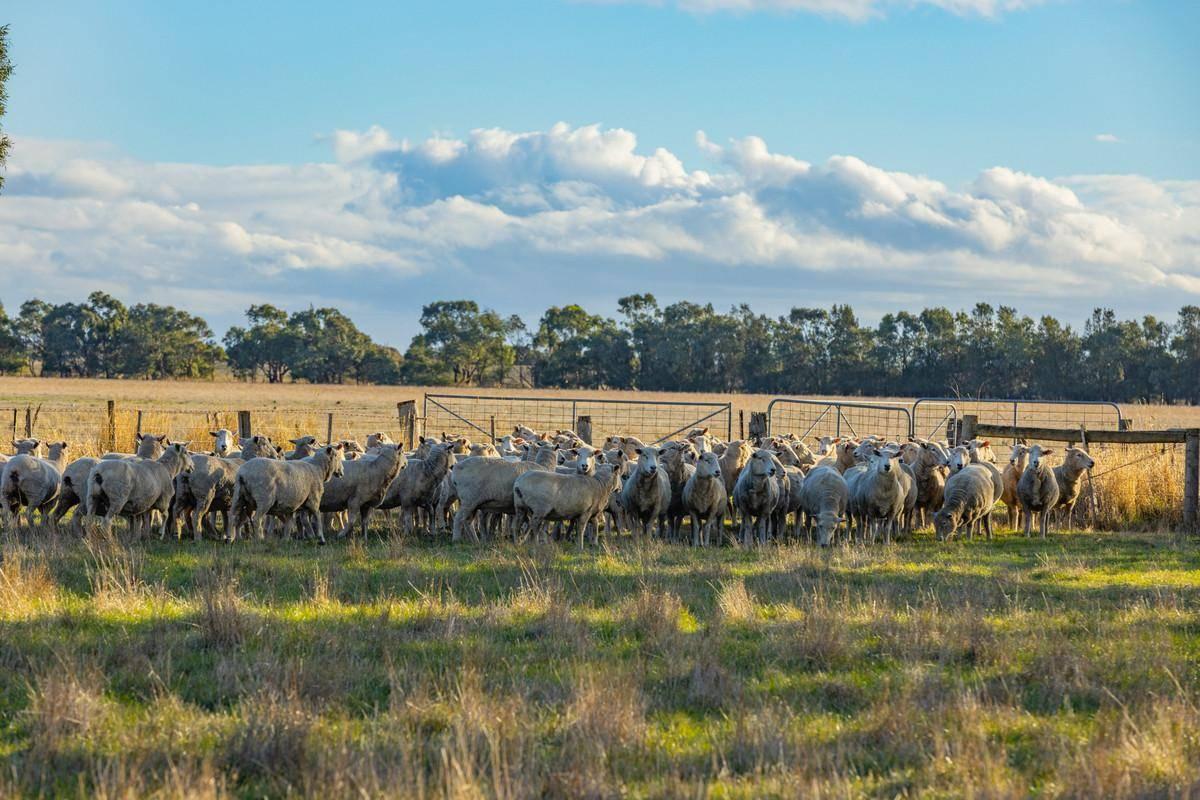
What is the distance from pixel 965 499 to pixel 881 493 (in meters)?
1.34

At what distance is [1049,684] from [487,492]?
30.9ft

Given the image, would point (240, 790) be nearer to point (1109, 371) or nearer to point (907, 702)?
point (907, 702)

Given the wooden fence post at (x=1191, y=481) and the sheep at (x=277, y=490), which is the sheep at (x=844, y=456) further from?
the sheep at (x=277, y=490)

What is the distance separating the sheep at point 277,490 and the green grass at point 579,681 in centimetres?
227

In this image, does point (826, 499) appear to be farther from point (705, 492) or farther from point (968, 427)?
point (968, 427)

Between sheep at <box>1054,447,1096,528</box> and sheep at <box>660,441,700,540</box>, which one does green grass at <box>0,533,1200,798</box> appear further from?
sheep at <box>1054,447,1096,528</box>

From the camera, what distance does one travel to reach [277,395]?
7750 centimetres

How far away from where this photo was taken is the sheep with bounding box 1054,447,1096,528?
746 inches

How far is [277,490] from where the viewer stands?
604 inches

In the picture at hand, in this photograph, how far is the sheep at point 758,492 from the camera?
17.0 m

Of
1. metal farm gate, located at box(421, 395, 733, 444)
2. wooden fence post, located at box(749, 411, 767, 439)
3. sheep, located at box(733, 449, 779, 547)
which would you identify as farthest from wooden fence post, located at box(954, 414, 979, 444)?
metal farm gate, located at box(421, 395, 733, 444)

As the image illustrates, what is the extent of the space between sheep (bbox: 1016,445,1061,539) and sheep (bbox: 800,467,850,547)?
317 centimetres

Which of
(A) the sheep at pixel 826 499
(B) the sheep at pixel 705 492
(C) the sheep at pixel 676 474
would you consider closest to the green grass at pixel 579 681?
(A) the sheep at pixel 826 499

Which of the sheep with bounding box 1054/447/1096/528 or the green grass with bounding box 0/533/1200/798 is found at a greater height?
the sheep with bounding box 1054/447/1096/528
